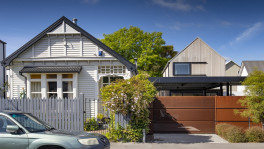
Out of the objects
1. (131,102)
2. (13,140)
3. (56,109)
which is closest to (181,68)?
(131,102)

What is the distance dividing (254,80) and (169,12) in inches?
396

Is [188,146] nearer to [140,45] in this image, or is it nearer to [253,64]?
[140,45]

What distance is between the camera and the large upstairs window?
2325 centimetres

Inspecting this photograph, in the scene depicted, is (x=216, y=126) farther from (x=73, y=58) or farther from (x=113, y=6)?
(x=113, y=6)

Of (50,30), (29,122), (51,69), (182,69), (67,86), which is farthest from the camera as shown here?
(182,69)

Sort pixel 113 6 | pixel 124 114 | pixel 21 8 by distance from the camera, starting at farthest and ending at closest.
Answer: pixel 113 6 → pixel 21 8 → pixel 124 114

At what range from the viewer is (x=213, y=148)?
7875 mm

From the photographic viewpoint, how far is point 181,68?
23.5 m

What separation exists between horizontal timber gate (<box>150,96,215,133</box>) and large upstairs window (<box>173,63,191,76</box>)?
40.6 feet

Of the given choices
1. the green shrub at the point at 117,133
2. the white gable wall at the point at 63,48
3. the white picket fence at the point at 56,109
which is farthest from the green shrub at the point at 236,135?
the white gable wall at the point at 63,48

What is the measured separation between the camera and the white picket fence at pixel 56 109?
9.21 m

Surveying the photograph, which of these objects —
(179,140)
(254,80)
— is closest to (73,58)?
(179,140)

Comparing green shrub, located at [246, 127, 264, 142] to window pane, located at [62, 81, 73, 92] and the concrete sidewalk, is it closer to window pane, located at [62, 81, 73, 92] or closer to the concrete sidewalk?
the concrete sidewalk

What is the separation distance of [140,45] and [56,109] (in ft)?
84.7
